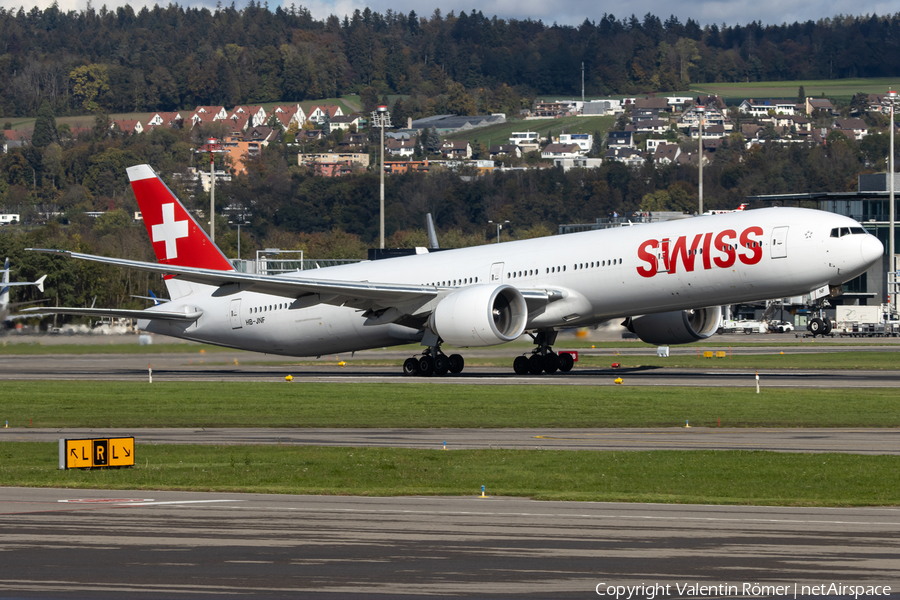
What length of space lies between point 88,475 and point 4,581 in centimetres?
833

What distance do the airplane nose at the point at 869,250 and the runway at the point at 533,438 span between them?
12.3 meters

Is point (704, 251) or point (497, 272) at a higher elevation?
point (704, 251)

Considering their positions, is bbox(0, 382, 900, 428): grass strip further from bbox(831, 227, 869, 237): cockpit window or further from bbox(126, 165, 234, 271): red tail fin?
bbox(126, 165, 234, 271): red tail fin

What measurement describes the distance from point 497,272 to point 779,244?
10582 millimetres

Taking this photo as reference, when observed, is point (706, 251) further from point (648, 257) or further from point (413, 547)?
point (413, 547)

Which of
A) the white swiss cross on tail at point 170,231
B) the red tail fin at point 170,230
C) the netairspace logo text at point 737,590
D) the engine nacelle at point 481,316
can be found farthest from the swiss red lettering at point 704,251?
the netairspace logo text at point 737,590

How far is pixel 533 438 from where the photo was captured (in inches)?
999

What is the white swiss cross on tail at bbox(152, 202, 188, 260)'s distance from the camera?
1853 inches

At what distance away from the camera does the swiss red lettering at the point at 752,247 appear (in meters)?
37.5

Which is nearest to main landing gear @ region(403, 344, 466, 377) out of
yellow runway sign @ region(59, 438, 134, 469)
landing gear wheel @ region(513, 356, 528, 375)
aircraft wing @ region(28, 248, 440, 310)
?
aircraft wing @ region(28, 248, 440, 310)

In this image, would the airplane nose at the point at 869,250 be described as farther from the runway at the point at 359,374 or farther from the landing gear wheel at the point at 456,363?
the landing gear wheel at the point at 456,363

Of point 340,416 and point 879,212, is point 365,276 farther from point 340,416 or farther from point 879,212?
point 879,212

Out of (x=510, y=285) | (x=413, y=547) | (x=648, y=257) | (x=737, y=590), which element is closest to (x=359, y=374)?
(x=510, y=285)

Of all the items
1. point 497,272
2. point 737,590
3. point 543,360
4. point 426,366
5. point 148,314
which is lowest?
point 426,366
